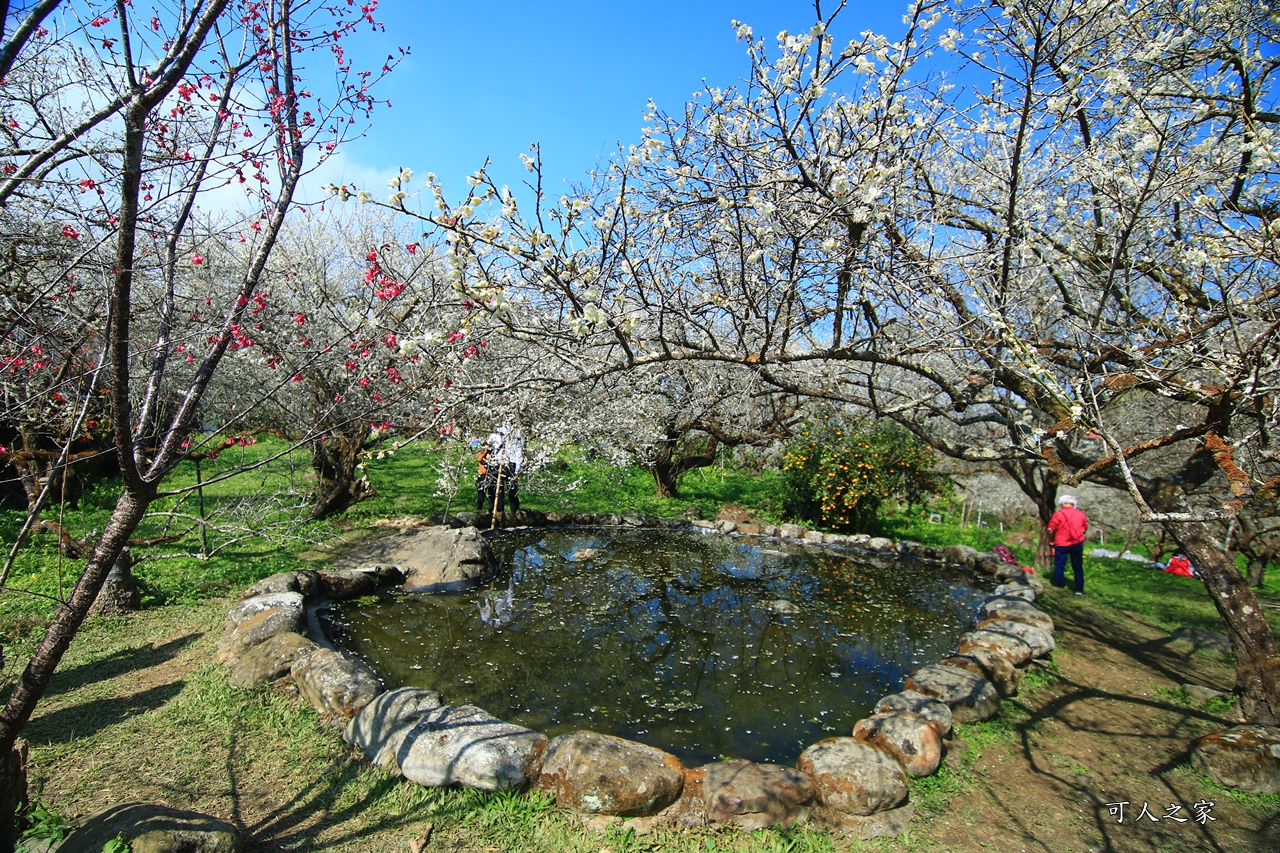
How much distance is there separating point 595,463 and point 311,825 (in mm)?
12047

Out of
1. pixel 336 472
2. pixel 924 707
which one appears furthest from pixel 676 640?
pixel 336 472

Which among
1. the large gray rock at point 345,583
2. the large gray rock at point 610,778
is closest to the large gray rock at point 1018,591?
the large gray rock at point 610,778

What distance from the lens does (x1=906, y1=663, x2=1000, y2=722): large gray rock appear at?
16.0 ft

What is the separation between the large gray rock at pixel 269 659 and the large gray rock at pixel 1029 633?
604 centimetres

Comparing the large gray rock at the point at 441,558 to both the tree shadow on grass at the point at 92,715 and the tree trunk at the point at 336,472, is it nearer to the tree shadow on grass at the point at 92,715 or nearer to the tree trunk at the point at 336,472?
the tree trunk at the point at 336,472

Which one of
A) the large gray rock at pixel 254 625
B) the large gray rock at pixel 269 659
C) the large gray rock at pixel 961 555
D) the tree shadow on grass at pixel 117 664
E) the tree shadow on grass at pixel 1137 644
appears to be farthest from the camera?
the large gray rock at pixel 961 555

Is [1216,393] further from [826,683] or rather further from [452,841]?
[452,841]

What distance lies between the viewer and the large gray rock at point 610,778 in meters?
3.52

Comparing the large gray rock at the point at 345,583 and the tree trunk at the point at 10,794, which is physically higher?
the tree trunk at the point at 10,794

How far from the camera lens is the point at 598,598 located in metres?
7.72

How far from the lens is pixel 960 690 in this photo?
497 centimetres

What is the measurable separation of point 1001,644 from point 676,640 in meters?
2.97

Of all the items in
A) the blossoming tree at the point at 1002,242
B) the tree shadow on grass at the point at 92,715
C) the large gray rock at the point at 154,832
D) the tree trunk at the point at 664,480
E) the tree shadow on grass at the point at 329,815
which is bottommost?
the tree shadow on grass at the point at 329,815

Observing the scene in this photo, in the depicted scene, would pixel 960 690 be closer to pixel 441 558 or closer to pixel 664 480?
pixel 441 558
